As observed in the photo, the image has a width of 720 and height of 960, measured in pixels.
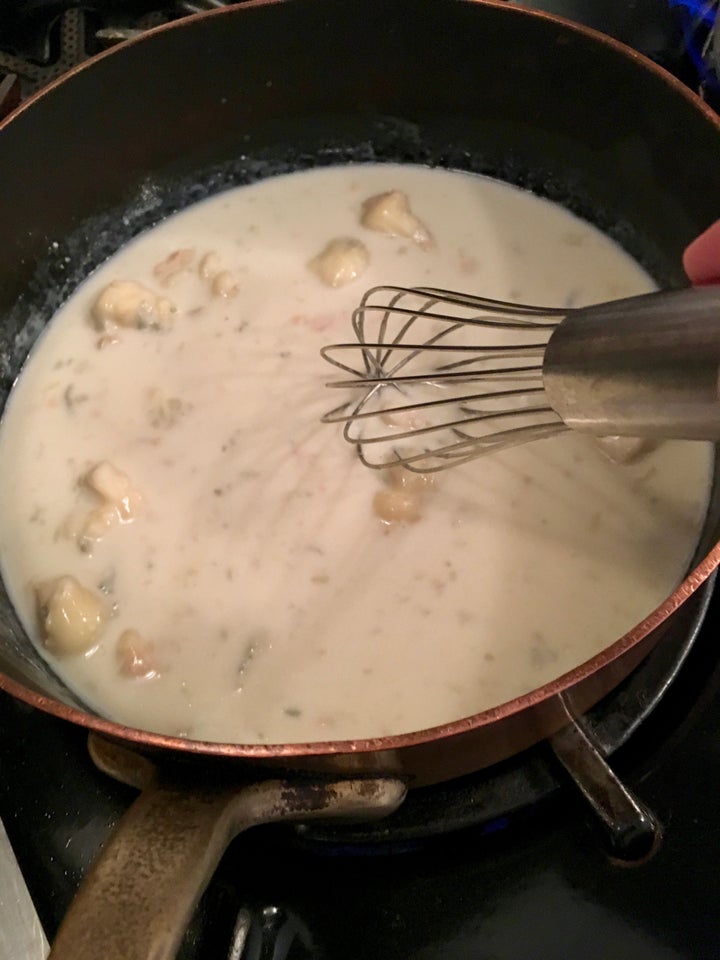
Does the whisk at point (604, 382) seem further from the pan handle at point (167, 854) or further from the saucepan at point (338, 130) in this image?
the pan handle at point (167, 854)

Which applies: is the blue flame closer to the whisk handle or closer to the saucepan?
the saucepan

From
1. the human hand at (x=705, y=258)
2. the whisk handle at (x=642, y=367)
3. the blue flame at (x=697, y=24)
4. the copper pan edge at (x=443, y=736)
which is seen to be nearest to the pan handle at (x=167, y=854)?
the copper pan edge at (x=443, y=736)

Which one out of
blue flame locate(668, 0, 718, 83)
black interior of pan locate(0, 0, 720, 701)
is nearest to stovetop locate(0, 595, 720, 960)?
black interior of pan locate(0, 0, 720, 701)

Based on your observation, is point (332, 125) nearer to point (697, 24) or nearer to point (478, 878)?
point (697, 24)

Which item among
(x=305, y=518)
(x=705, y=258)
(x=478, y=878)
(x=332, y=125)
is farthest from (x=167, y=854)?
(x=332, y=125)

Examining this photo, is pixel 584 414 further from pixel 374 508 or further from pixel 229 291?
pixel 229 291

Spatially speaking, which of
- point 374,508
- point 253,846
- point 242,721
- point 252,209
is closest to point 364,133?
point 252,209
